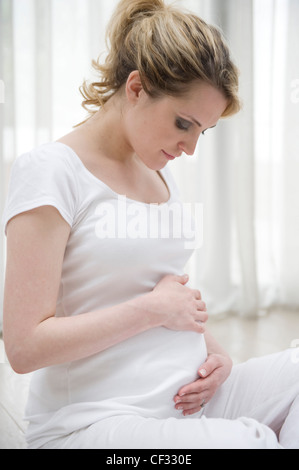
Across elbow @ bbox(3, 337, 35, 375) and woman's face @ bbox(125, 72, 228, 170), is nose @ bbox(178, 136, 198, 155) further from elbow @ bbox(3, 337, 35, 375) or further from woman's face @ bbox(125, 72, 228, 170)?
elbow @ bbox(3, 337, 35, 375)

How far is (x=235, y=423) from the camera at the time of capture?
3.18ft

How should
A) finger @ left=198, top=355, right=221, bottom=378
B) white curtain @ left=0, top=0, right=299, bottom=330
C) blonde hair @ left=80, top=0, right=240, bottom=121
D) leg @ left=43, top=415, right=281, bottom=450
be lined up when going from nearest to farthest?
leg @ left=43, top=415, right=281, bottom=450 → blonde hair @ left=80, top=0, right=240, bottom=121 → finger @ left=198, top=355, right=221, bottom=378 → white curtain @ left=0, top=0, right=299, bottom=330

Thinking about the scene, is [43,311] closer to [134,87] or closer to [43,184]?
[43,184]

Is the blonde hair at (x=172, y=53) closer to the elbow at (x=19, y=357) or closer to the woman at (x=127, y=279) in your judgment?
the woman at (x=127, y=279)

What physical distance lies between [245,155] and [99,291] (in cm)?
208

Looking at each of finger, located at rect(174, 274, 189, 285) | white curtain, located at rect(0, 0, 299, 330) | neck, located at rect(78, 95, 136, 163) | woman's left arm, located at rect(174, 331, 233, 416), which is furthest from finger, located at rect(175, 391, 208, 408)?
white curtain, located at rect(0, 0, 299, 330)

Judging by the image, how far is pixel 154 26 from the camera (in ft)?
3.59

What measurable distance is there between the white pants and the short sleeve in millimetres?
393

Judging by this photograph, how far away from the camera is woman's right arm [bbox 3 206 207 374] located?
982 millimetres

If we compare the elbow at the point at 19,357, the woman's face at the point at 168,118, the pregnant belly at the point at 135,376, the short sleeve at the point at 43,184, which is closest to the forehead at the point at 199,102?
the woman's face at the point at 168,118

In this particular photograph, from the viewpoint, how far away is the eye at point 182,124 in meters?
1.12

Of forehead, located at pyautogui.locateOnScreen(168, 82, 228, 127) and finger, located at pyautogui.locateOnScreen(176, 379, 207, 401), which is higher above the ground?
forehead, located at pyautogui.locateOnScreen(168, 82, 228, 127)
